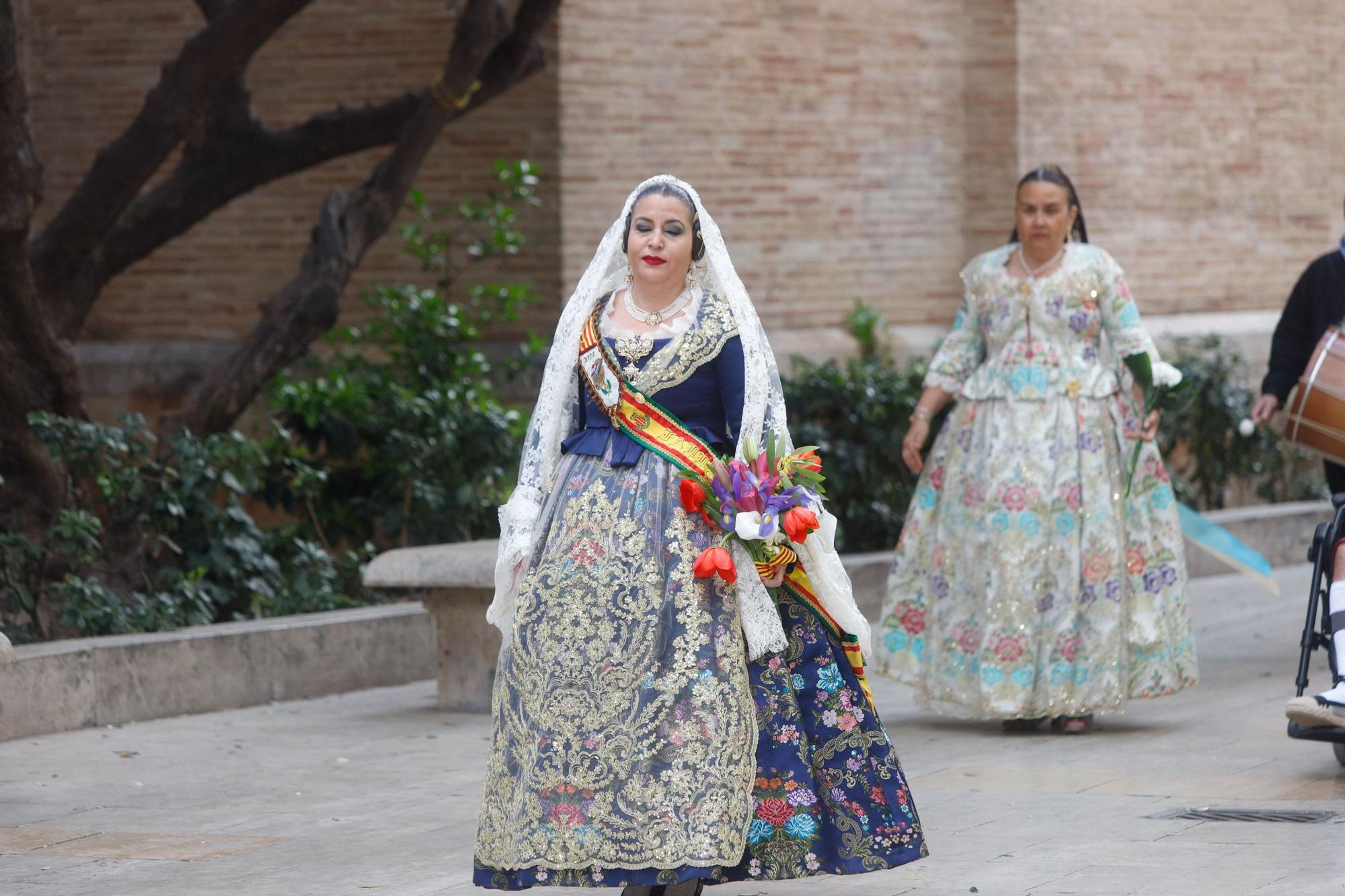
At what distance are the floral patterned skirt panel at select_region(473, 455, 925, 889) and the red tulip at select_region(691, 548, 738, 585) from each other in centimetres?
7

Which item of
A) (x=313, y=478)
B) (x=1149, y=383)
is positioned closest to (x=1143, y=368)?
(x=1149, y=383)

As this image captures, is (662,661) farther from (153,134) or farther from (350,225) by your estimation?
(350,225)

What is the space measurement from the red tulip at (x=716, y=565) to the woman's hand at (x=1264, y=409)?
11.1ft

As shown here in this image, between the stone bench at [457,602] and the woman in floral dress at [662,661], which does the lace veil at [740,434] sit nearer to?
the woman in floral dress at [662,661]

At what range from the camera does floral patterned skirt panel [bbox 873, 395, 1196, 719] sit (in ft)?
26.0

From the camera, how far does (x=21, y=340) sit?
954 centimetres

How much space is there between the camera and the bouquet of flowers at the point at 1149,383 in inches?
313

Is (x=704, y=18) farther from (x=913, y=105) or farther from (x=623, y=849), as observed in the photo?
(x=623, y=849)

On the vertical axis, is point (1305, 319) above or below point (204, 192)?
below

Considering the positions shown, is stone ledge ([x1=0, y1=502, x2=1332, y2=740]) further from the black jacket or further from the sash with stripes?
the black jacket

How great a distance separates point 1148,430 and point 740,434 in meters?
3.09

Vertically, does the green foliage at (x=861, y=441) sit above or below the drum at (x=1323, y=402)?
below

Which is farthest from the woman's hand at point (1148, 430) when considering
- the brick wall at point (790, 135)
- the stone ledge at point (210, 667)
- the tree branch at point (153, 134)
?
the brick wall at point (790, 135)

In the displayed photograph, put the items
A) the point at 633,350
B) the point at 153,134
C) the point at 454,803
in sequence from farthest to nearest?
the point at 153,134 → the point at 454,803 → the point at 633,350
